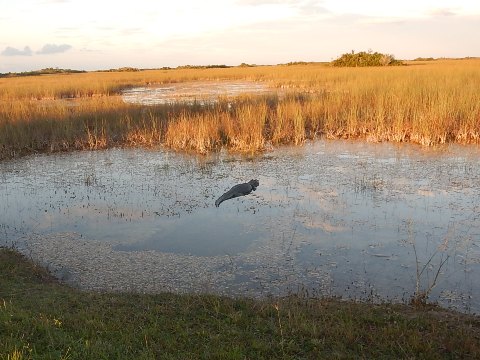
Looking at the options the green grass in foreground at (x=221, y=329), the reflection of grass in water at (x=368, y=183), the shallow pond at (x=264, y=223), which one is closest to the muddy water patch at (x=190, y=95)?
the shallow pond at (x=264, y=223)

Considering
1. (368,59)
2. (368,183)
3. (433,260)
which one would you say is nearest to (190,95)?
(368,183)

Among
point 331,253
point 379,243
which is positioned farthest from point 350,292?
point 379,243

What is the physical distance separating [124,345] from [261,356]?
85 cm

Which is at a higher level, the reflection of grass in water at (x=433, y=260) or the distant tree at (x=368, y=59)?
the distant tree at (x=368, y=59)

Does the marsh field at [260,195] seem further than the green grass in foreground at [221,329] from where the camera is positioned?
Yes

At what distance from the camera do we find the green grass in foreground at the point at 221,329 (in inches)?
104

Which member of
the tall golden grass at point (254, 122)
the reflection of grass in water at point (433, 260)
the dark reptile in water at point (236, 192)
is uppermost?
the tall golden grass at point (254, 122)

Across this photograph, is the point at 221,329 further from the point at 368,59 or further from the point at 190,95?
the point at 368,59

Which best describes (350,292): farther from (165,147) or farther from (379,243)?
(165,147)

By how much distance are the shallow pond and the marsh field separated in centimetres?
2

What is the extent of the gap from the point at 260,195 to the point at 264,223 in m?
1.12

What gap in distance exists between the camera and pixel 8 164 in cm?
895

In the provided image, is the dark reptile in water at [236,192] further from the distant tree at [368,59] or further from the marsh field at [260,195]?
the distant tree at [368,59]

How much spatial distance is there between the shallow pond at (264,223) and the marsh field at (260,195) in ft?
0.08
